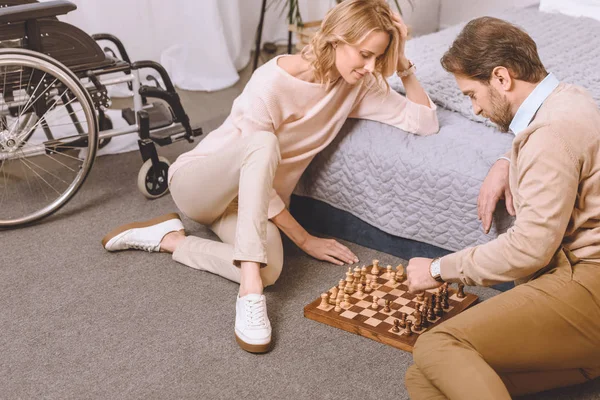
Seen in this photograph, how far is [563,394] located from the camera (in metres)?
1.57

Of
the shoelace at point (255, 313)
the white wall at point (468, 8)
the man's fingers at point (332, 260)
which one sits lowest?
the white wall at point (468, 8)

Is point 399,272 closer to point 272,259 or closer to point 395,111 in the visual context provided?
point 272,259

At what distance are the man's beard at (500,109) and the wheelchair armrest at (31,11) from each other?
4.90 feet

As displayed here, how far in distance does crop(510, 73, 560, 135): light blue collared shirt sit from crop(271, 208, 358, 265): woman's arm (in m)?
0.85

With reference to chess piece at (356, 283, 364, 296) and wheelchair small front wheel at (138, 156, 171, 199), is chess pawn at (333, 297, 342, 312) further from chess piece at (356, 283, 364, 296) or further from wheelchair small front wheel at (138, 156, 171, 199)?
wheelchair small front wheel at (138, 156, 171, 199)

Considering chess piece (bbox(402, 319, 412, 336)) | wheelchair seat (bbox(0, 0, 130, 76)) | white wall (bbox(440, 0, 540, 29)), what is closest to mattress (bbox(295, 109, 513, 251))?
chess piece (bbox(402, 319, 412, 336))

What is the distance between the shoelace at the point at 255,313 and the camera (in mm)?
1775

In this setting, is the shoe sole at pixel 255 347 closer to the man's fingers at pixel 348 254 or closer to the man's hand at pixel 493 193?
the man's fingers at pixel 348 254

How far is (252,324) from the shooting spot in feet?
5.81

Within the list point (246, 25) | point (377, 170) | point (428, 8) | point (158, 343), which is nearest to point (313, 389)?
point (158, 343)

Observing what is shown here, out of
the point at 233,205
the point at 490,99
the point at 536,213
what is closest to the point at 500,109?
the point at 490,99

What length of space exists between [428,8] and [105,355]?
346 cm

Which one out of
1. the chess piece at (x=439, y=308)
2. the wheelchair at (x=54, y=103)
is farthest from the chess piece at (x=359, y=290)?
the wheelchair at (x=54, y=103)

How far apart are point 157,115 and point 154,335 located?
3.62 ft
